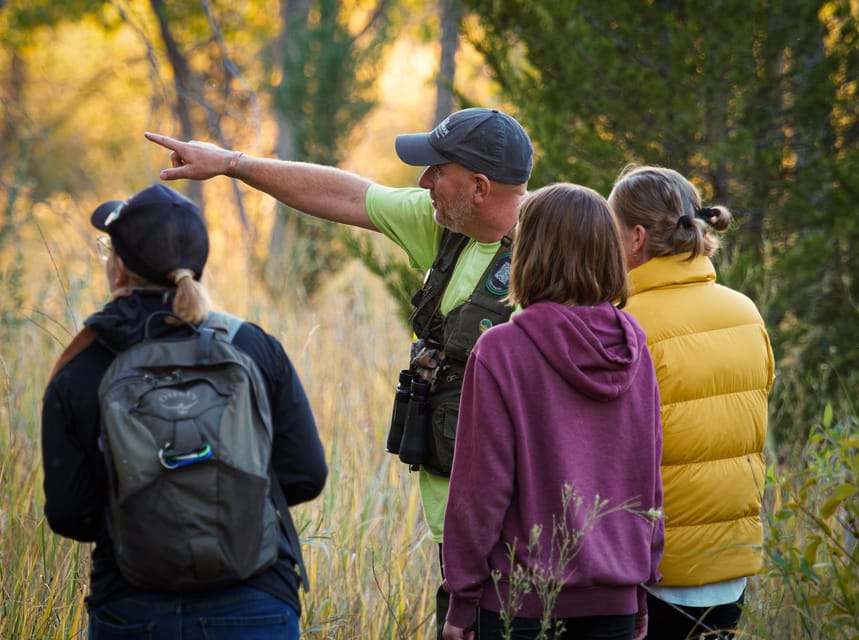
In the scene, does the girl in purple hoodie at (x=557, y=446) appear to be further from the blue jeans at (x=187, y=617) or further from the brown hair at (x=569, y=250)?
the blue jeans at (x=187, y=617)

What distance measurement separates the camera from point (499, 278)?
7.98ft

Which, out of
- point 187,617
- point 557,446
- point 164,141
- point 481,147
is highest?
point 164,141

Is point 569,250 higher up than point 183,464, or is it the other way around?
point 569,250

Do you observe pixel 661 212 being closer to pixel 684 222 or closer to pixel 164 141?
pixel 684 222

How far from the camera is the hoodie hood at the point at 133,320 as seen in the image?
196cm

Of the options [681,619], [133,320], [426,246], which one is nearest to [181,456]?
[133,320]

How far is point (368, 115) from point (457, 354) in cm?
865

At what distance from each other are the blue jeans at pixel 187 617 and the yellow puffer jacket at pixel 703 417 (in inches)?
40.0

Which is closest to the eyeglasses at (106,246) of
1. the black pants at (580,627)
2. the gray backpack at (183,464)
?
the gray backpack at (183,464)

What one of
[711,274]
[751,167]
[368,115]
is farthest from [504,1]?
[368,115]

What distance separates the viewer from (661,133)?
4836 mm

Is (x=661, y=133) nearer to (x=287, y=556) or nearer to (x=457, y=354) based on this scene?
(x=457, y=354)

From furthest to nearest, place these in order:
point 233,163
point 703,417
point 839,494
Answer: point 233,163 → point 703,417 → point 839,494

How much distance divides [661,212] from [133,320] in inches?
51.6
